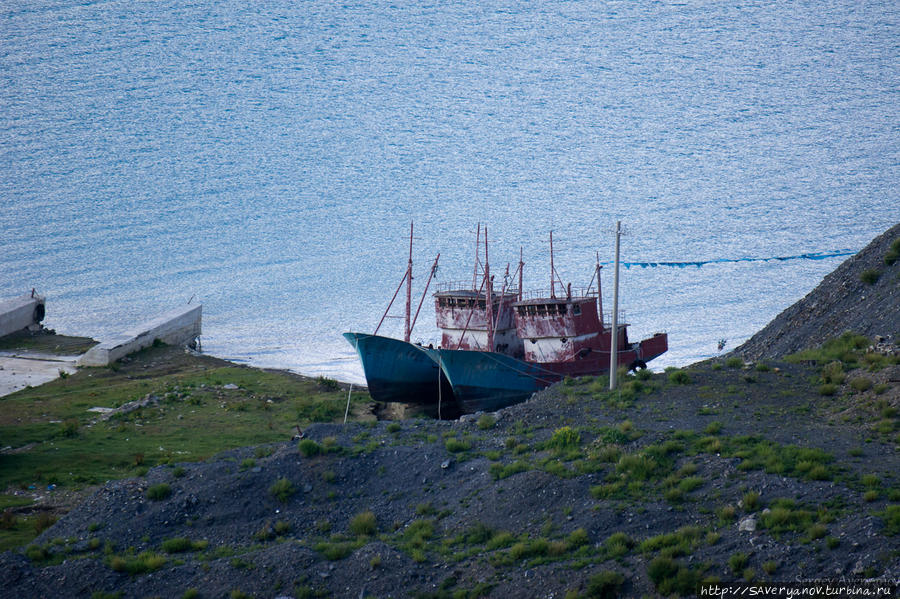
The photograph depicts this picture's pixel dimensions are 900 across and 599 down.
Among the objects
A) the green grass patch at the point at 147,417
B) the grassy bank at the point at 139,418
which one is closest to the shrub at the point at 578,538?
the grassy bank at the point at 139,418

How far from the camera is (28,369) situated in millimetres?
41406

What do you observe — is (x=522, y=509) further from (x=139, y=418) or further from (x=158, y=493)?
(x=139, y=418)

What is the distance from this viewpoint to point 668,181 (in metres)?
86.2

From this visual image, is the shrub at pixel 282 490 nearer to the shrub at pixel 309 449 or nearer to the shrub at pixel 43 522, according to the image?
the shrub at pixel 309 449

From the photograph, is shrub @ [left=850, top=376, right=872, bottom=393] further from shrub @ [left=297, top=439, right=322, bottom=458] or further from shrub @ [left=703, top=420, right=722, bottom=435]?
shrub @ [left=297, top=439, right=322, bottom=458]

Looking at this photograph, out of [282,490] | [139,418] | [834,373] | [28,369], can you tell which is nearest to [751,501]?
[282,490]

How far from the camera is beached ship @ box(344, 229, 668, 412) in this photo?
33.6m

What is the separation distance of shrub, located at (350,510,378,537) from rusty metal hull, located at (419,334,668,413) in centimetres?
1621

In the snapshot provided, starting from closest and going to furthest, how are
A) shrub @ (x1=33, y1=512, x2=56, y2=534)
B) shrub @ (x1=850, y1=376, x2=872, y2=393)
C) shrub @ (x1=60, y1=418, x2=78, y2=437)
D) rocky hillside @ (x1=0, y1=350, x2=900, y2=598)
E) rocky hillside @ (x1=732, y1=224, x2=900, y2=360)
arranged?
rocky hillside @ (x1=0, y1=350, x2=900, y2=598) < shrub @ (x1=33, y1=512, x2=56, y2=534) < shrub @ (x1=850, y1=376, x2=872, y2=393) < shrub @ (x1=60, y1=418, x2=78, y2=437) < rocky hillside @ (x1=732, y1=224, x2=900, y2=360)

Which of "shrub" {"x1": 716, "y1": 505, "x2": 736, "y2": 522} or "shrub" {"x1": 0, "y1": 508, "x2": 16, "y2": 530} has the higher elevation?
"shrub" {"x1": 716, "y1": 505, "x2": 736, "y2": 522}

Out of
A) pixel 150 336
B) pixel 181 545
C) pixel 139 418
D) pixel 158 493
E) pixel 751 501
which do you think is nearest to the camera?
pixel 751 501

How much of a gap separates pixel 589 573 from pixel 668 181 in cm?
7707

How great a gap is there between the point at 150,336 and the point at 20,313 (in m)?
10.3

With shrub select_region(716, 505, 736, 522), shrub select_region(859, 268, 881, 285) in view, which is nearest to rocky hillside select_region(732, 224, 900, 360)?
shrub select_region(859, 268, 881, 285)
